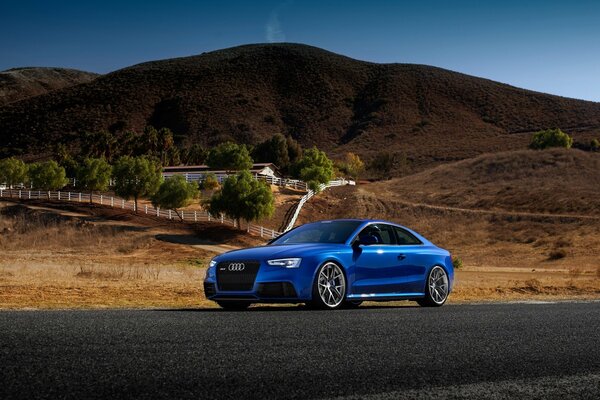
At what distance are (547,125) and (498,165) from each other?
55.8 metres

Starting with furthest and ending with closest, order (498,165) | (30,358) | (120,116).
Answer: (120,116) < (498,165) < (30,358)

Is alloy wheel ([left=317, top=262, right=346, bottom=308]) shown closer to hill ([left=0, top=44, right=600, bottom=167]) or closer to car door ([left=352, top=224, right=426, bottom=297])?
car door ([left=352, top=224, right=426, bottom=297])

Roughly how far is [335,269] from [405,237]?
7.95 ft

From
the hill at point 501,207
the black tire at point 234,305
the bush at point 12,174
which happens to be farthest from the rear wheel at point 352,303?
the bush at point 12,174

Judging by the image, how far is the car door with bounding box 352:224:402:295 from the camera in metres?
13.1

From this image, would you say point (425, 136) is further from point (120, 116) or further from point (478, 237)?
point (478, 237)

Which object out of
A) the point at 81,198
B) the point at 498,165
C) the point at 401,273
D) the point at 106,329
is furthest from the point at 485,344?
the point at 498,165

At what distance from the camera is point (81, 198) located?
8325 cm

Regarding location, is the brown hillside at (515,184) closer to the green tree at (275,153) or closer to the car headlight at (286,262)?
the green tree at (275,153)

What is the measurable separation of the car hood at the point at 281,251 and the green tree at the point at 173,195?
64128 mm

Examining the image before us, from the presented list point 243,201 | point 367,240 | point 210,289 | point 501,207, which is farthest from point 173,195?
point 367,240

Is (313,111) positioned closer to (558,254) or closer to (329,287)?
(558,254)

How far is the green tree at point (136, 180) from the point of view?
82.2 m

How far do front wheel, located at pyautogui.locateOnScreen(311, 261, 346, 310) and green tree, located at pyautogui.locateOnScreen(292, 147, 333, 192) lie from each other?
77.1 m
